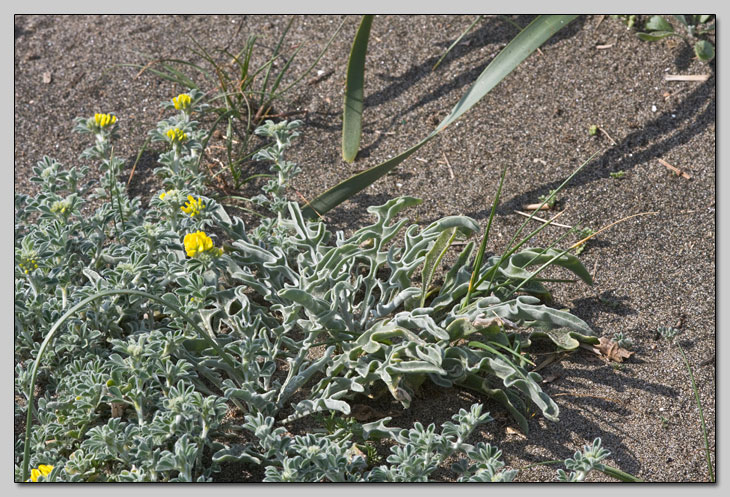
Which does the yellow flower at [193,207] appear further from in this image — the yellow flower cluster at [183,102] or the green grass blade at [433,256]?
the green grass blade at [433,256]

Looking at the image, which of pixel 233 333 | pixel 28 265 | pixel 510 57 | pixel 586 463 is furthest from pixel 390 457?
pixel 510 57

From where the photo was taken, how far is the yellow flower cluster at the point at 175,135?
299 centimetres

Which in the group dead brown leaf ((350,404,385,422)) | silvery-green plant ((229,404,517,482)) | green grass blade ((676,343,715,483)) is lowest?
green grass blade ((676,343,715,483))

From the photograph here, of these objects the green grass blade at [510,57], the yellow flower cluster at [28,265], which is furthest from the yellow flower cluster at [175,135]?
the green grass blade at [510,57]

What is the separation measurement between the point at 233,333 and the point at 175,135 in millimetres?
842

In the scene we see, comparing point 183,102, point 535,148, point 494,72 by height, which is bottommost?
point 535,148

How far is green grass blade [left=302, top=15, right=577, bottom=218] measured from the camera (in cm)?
304

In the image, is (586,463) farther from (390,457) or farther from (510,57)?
(510,57)

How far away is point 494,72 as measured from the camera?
306cm

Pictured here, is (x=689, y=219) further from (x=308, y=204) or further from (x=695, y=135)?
(x=308, y=204)

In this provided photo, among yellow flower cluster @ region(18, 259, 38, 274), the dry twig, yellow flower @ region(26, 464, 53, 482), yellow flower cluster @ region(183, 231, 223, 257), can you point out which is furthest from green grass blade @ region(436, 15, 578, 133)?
yellow flower @ region(26, 464, 53, 482)

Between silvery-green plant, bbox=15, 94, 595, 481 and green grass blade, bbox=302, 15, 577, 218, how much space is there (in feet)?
0.92

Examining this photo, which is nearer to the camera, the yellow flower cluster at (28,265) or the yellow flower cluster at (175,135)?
the yellow flower cluster at (28,265)

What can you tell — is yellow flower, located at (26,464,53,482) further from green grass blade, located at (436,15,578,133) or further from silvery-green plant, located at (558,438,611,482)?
green grass blade, located at (436,15,578,133)
